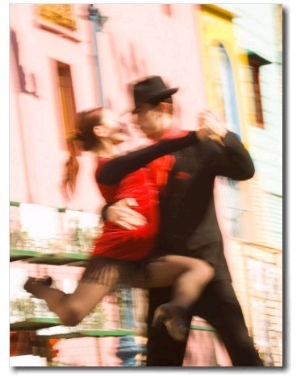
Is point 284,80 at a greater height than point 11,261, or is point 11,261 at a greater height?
point 284,80

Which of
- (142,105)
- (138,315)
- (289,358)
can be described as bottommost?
(289,358)

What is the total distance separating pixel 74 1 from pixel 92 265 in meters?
0.95

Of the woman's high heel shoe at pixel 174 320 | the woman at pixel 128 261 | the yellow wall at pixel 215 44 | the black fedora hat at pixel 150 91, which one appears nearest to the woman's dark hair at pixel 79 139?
the woman at pixel 128 261

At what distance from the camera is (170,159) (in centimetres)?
262

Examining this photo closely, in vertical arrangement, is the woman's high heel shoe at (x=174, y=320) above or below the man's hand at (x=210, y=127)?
below

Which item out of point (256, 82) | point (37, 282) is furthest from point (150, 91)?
point (37, 282)

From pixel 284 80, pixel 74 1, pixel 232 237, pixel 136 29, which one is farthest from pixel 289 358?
pixel 74 1

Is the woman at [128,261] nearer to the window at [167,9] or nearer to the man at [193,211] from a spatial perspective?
the man at [193,211]

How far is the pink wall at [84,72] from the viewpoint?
2615mm

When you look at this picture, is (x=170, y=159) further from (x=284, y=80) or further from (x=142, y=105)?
(x=284, y=80)

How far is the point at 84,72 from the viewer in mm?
2654

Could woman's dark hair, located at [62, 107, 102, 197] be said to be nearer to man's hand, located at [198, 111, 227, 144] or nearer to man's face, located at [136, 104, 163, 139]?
man's face, located at [136, 104, 163, 139]

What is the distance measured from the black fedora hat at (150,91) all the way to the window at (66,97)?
0.72 ft

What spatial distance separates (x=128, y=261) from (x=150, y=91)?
0.61 metres
